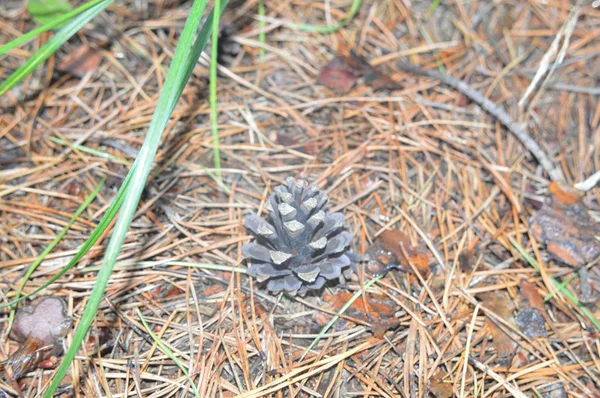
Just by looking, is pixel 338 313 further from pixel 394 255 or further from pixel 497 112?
pixel 497 112

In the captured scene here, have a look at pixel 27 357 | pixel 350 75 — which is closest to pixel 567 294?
pixel 350 75

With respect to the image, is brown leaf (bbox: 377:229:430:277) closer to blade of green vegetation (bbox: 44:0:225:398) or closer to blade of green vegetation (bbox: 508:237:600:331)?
blade of green vegetation (bbox: 508:237:600:331)

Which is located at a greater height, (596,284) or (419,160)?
(419,160)

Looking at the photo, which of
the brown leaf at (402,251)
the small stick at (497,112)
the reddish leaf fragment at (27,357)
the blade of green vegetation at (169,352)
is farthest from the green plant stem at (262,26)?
the reddish leaf fragment at (27,357)

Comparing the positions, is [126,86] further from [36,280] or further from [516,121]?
[516,121]

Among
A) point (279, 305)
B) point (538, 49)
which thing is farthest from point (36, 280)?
point (538, 49)

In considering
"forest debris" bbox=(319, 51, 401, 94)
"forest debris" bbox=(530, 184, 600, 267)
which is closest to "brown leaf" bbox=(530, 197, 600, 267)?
"forest debris" bbox=(530, 184, 600, 267)
